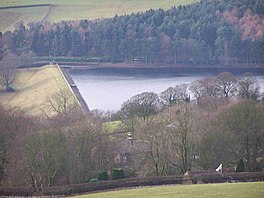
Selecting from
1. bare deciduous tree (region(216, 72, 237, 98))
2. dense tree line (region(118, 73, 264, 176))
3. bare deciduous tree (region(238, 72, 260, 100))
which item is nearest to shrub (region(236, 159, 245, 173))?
dense tree line (region(118, 73, 264, 176))

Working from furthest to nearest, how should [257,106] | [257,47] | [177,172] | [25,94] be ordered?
[257,47], [25,94], [257,106], [177,172]

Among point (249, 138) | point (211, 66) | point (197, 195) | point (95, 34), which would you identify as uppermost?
point (95, 34)

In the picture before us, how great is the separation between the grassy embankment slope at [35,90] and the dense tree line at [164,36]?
599 centimetres

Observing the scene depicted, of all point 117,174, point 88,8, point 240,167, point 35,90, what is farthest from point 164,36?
point 117,174

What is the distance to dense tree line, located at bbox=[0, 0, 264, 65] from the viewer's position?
4222 centimetres

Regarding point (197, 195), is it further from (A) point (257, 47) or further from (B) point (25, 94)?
(A) point (257, 47)

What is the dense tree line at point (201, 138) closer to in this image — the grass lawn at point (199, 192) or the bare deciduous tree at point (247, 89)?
the grass lawn at point (199, 192)

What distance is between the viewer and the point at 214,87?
2580 centimetres

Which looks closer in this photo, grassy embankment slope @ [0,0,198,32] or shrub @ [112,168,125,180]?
shrub @ [112,168,125,180]

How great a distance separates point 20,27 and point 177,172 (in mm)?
29439

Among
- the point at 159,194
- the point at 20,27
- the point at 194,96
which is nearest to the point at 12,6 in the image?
the point at 20,27

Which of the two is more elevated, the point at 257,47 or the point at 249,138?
the point at 257,47

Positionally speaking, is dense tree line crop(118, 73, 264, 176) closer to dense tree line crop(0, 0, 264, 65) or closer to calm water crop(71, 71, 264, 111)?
calm water crop(71, 71, 264, 111)

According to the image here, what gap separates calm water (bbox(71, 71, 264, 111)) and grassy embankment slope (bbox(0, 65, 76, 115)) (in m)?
Answer: 1.05
